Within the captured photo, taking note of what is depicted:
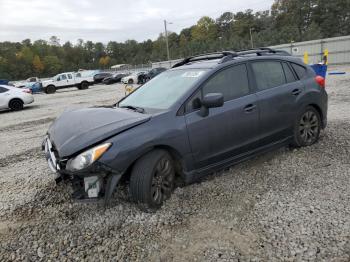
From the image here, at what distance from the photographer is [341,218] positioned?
318 centimetres

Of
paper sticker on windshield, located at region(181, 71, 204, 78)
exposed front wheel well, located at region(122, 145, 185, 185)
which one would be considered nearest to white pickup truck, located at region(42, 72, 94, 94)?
paper sticker on windshield, located at region(181, 71, 204, 78)

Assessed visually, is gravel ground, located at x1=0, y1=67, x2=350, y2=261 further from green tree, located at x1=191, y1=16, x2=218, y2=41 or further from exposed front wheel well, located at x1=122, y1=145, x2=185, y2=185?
green tree, located at x1=191, y1=16, x2=218, y2=41

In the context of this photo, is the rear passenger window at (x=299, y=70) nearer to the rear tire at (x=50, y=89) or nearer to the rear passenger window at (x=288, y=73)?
the rear passenger window at (x=288, y=73)

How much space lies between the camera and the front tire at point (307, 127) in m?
4.97

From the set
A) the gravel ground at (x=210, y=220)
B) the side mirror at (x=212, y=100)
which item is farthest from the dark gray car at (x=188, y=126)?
the gravel ground at (x=210, y=220)

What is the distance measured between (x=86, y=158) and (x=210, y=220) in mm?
1422

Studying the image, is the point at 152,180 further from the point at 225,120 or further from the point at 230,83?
the point at 230,83

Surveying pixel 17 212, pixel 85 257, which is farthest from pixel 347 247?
pixel 17 212

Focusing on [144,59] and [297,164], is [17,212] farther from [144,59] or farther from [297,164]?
[144,59]

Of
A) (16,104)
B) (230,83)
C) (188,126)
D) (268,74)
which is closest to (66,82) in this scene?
(16,104)

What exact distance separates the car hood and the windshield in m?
0.36

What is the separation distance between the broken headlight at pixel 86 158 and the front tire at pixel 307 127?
122 inches

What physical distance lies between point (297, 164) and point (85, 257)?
10.4ft

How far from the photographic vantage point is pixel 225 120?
400 cm
